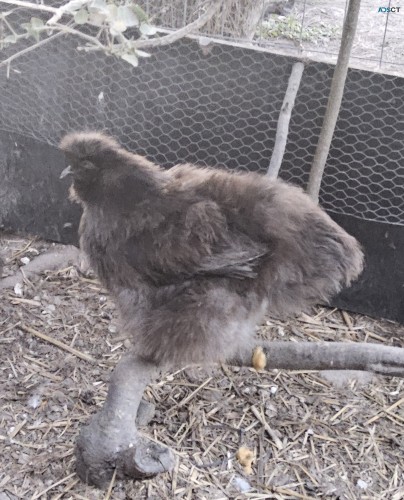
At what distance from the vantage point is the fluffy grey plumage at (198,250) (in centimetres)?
190

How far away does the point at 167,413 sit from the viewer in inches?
92.6

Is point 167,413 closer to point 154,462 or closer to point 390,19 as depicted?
point 154,462

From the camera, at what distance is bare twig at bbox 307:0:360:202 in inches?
88.9

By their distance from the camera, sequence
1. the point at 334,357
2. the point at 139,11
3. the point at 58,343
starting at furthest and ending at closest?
the point at 58,343 < the point at 334,357 < the point at 139,11

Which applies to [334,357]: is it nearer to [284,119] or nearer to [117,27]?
[284,119]

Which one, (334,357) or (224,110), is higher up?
(224,110)

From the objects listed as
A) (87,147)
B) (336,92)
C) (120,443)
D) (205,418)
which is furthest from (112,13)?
(205,418)

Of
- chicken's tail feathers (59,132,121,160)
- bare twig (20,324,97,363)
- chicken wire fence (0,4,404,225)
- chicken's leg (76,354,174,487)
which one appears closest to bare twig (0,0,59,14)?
chicken wire fence (0,4,404,225)

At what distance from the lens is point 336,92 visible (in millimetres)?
2387

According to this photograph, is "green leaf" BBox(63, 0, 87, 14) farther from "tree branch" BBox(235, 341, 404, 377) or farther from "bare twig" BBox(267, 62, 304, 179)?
"tree branch" BBox(235, 341, 404, 377)

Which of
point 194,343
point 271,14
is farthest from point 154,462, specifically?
point 271,14

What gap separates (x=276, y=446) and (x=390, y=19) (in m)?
2.63

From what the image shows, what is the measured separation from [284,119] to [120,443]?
4.66 feet

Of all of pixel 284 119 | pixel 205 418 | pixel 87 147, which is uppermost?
pixel 284 119
